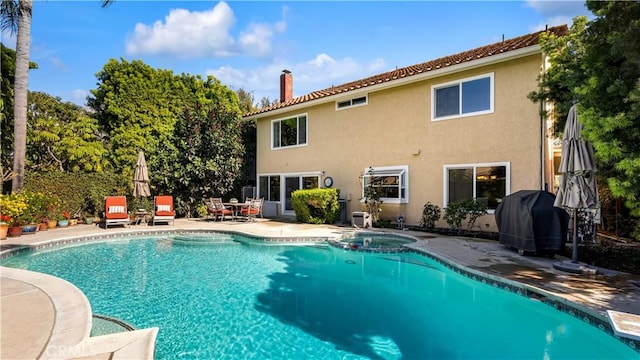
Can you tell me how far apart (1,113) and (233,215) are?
11319 millimetres

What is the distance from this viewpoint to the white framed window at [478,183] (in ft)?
40.3

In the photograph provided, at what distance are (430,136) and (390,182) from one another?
2.70 m

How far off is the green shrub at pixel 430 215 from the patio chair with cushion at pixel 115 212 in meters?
12.9

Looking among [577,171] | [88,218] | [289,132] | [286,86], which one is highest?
[286,86]

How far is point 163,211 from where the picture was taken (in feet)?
52.6

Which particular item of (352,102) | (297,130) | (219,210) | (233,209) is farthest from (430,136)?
(233,209)

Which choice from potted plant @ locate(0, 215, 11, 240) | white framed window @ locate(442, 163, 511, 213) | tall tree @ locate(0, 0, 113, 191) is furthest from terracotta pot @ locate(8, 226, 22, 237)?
white framed window @ locate(442, 163, 511, 213)

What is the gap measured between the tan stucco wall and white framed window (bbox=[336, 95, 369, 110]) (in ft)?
0.80

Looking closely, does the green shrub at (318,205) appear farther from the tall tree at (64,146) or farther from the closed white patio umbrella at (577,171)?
the tall tree at (64,146)

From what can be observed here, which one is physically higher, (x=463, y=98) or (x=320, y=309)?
(x=463, y=98)

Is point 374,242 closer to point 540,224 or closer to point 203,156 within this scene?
point 540,224

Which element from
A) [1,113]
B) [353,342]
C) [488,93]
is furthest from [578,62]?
[1,113]

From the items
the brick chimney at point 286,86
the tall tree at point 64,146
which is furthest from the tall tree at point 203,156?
the brick chimney at point 286,86

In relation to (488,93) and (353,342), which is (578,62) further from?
(353,342)
